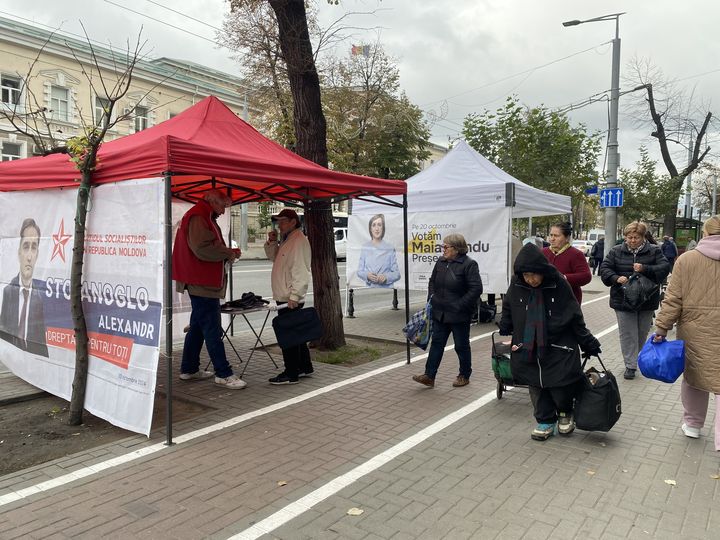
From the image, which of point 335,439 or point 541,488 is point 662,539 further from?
point 335,439

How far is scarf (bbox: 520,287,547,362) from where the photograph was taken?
13.3ft

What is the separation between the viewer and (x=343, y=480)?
3475 millimetres

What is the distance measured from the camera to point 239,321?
1006cm

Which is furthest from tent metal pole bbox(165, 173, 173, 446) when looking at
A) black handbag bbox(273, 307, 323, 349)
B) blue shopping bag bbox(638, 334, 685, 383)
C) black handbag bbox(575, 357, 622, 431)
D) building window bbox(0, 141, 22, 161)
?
building window bbox(0, 141, 22, 161)

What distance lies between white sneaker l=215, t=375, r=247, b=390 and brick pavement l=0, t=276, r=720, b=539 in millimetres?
367

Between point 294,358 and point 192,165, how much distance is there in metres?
2.51

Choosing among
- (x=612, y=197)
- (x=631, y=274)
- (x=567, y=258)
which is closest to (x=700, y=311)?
(x=567, y=258)

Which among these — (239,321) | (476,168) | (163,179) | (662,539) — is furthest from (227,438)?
(476,168)

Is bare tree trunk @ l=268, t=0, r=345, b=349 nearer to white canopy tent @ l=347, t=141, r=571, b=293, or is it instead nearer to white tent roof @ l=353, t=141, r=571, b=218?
white canopy tent @ l=347, t=141, r=571, b=293

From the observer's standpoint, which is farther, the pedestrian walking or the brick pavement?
the pedestrian walking

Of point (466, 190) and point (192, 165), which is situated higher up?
point (466, 190)

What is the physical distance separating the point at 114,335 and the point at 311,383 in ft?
7.11

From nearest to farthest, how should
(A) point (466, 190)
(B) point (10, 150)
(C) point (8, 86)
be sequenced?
(A) point (466, 190), (C) point (8, 86), (B) point (10, 150)

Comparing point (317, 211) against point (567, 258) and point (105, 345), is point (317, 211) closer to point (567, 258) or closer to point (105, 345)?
point (567, 258)
